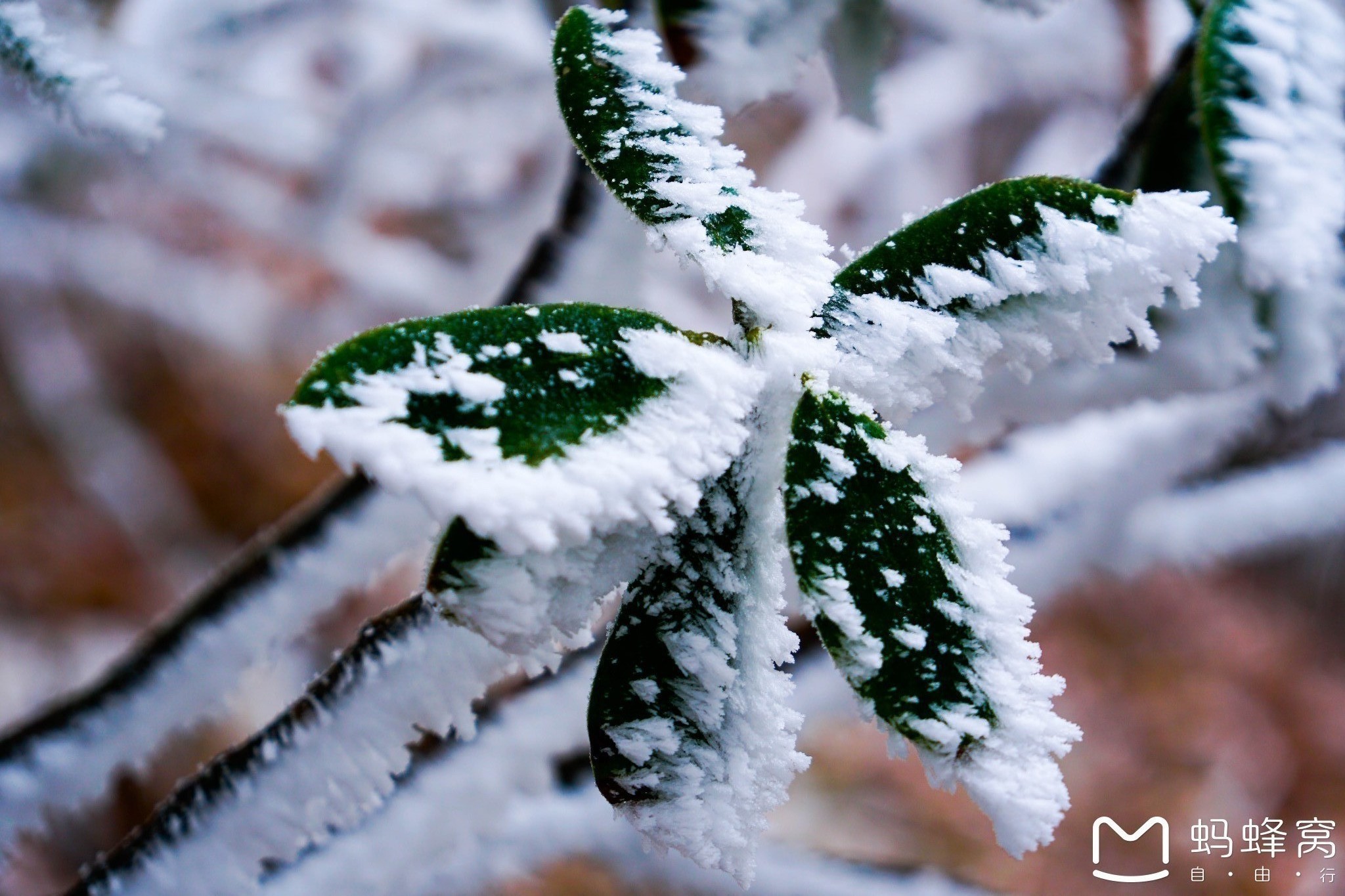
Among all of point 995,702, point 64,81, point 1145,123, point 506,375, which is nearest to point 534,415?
point 506,375

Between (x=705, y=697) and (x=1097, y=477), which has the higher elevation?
(x=1097, y=477)

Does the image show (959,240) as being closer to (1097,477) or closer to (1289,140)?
(1289,140)

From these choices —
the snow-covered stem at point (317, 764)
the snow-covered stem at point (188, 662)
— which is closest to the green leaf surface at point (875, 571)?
the snow-covered stem at point (317, 764)

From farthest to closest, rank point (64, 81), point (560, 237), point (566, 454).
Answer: point (560, 237)
point (64, 81)
point (566, 454)

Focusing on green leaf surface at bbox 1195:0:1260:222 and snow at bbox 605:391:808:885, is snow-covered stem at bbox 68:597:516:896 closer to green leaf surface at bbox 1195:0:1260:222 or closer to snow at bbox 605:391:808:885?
snow at bbox 605:391:808:885

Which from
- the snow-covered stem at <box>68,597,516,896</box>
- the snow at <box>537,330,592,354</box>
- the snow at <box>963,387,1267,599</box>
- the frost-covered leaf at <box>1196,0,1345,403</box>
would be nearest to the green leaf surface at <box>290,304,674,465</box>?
the snow at <box>537,330,592,354</box>

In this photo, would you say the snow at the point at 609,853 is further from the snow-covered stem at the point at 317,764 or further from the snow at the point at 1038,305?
the snow at the point at 1038,305

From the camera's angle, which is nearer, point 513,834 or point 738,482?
point 738,482
